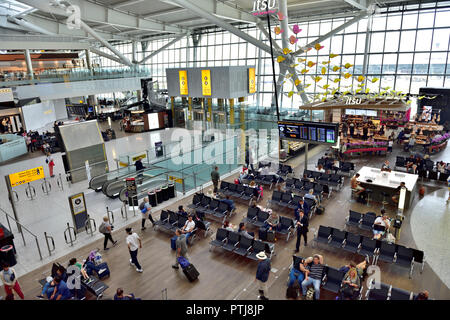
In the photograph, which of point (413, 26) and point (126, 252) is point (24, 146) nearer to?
point (126, 252)

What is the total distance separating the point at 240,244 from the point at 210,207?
3.22 metres

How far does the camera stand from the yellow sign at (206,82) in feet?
83.3

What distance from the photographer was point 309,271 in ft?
26.1

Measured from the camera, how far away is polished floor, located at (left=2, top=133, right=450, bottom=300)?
27.0 feet

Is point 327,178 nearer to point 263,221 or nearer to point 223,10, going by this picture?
point 263,221

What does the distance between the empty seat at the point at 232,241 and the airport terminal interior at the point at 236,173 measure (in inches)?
4.2

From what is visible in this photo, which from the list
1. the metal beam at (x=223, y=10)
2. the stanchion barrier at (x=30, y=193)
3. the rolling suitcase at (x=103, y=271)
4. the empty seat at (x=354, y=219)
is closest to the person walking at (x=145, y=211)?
the rolling suitcase at (x=103, y=271)

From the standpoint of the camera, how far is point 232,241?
10000mm

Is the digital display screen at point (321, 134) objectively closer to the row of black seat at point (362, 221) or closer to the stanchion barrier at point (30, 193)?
the row of black seat at point (362, 221)

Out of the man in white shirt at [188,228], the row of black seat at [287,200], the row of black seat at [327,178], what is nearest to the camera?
the man in white shirt at [188,228]

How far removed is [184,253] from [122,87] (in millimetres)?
32168

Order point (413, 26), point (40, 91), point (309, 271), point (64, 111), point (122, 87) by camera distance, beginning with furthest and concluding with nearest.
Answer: point (64, 111) → point (122, 87) → point (40, 91) → point (413, 26) → point (309, 271)
